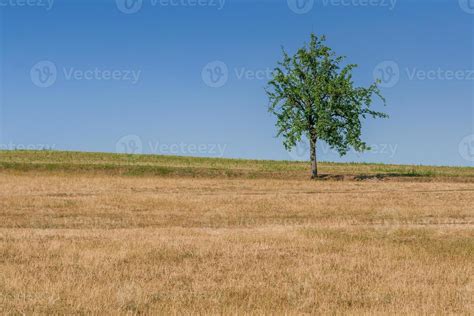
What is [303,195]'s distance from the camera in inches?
1558

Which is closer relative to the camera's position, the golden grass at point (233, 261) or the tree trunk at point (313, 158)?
the golden grass at point (233, 261)

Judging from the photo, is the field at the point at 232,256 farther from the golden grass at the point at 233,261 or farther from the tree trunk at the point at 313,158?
the tree trunk at the point at 313,158

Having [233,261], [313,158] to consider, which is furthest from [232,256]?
[313,158]

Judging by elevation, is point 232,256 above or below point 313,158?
below

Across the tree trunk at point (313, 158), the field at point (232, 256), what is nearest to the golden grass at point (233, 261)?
the field at point (232, 256)

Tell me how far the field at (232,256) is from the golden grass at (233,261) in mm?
47

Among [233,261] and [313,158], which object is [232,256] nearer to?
[233,261]

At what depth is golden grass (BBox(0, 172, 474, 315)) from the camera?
1109 cm

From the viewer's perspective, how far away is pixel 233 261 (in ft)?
50.1

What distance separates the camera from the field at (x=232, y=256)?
11.2 meters

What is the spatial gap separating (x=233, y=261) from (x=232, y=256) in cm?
70

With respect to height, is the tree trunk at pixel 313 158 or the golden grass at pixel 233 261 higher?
the tree trunk at pixel 313 158

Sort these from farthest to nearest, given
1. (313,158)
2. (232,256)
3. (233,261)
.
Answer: (313,158), (232,256), (233,261)

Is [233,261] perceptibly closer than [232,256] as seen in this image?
Yes
